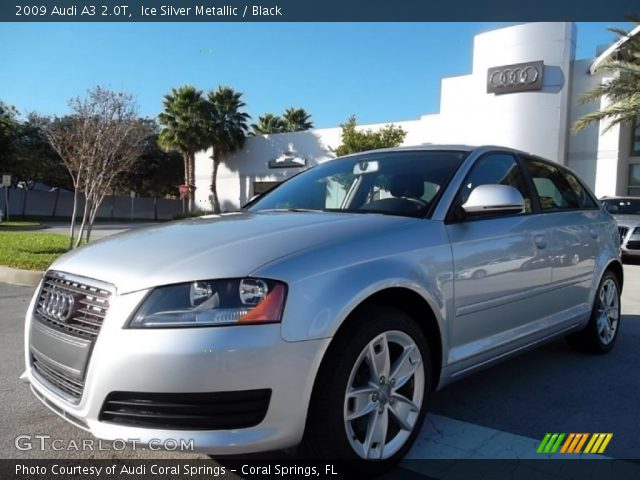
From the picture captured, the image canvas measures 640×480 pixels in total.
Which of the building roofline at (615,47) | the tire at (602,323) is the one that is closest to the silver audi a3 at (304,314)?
the tire at (602,323)

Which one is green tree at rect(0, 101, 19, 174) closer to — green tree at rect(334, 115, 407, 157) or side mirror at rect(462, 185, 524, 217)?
green tree at rect(334, 115, 407, 157)

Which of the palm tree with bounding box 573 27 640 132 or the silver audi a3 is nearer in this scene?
the silver audi a3

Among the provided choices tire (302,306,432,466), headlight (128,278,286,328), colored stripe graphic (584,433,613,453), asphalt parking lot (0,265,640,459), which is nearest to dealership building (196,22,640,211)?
asphalt parking lot (0,265,640,459)

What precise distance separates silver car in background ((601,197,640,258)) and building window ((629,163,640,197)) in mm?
11724

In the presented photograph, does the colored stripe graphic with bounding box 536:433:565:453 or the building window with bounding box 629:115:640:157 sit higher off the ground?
the building window with bounding box 629:115:640:157

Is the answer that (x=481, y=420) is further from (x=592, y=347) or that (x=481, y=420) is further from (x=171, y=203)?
(x=171, y=203)

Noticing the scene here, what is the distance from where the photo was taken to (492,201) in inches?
115

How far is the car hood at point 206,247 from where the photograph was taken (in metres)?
2.16

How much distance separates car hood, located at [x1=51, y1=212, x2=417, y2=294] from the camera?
2156 millimetres

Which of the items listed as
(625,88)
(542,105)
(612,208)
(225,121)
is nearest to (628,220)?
(612,208)

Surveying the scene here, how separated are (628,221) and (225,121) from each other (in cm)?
2719

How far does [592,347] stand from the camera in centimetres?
444

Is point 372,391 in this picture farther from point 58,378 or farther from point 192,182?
point 192,182

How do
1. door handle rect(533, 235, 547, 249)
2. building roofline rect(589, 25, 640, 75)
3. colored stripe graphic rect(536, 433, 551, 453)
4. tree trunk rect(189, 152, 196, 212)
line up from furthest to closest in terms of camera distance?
tree trunk rect(189, 152, 196, 212)
building roofline rect(589, 25, 640, 75)
door handle rect(533, 235, 547, 249)
colored stripe graphic rect(536, 433, 551, 453)
